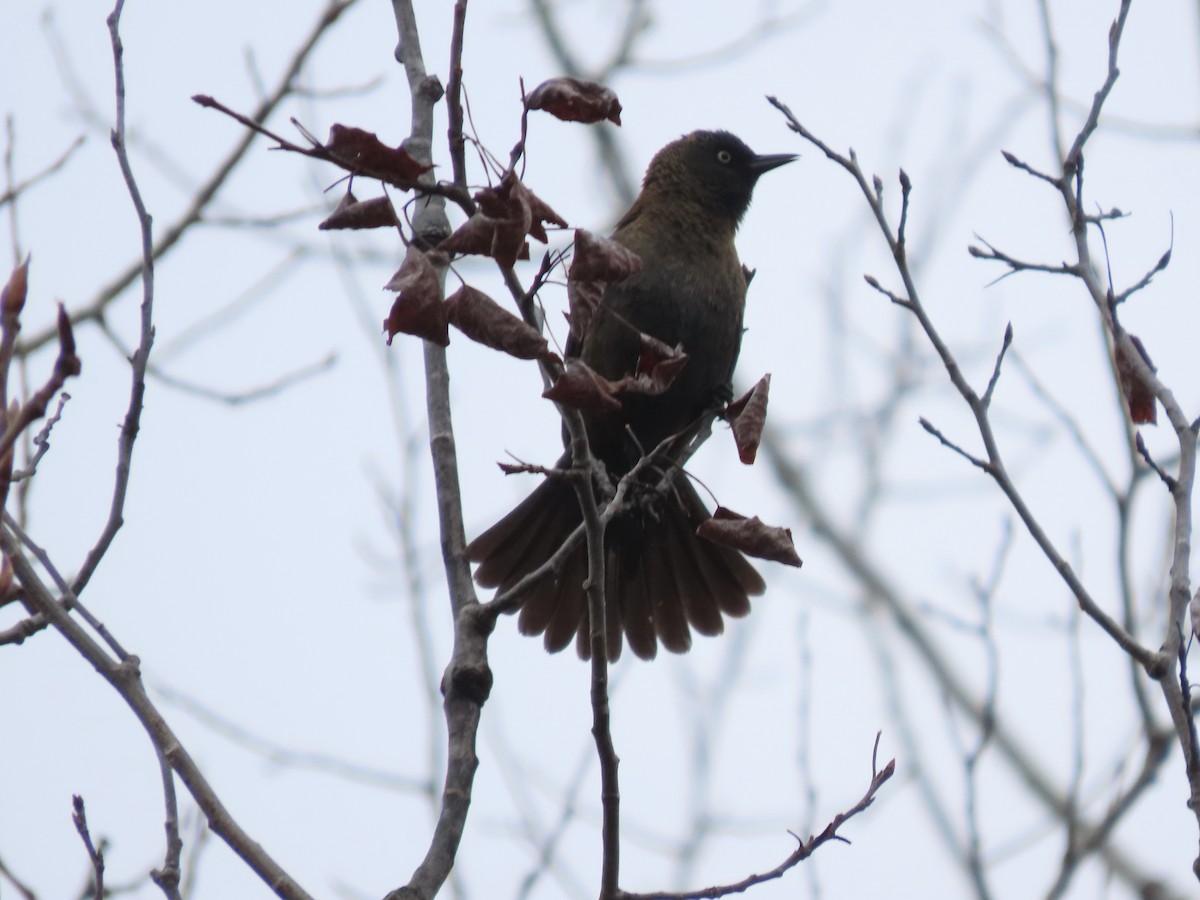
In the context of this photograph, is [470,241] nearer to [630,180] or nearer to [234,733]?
[234,733]

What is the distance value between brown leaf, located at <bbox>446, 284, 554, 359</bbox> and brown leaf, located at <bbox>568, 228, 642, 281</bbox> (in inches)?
7.1

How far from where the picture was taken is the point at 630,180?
925 cm

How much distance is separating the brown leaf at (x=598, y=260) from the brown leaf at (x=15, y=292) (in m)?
0.81

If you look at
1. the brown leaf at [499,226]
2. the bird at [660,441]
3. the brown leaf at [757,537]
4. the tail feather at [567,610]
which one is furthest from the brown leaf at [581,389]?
the tail feather at [567,610]

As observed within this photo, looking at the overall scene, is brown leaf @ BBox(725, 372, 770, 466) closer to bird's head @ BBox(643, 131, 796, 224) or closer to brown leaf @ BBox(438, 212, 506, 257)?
brown leaf @ BBox(438, 212, 506, 257)

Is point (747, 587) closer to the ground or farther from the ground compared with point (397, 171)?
farther from the ground

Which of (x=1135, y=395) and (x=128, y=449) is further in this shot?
(x=1135, y=395)

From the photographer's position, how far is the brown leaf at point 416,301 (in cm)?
204

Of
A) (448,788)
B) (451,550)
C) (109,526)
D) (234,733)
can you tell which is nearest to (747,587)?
(234,733)

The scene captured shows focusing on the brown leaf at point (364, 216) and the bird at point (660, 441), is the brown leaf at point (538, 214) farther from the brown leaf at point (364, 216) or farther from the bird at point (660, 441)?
the bird at point (660, 441)

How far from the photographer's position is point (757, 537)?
2.46 meters

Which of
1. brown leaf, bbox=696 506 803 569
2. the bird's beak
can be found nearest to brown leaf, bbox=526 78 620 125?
brown leaf, bbox=696 506 803 569

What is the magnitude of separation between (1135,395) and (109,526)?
1.79 m

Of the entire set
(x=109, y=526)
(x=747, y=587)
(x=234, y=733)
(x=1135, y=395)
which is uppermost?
(x=747, y=587)
